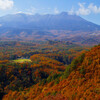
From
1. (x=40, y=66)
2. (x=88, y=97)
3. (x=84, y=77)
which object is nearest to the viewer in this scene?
(x=88, y=97)

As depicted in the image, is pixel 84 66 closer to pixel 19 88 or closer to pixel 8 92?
pixel 19 88

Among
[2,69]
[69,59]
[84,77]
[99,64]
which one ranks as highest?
[99,64]

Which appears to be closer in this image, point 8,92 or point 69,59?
point 8,92

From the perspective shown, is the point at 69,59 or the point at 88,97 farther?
the point at 69,59

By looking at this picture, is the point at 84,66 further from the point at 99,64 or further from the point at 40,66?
the point at 40,66

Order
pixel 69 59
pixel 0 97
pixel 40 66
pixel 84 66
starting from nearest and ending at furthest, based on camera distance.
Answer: pixel 84 66, pixel 0 97, pixel 40 66, pixel 69 59

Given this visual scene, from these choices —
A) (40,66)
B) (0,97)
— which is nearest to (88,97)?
(0,97)

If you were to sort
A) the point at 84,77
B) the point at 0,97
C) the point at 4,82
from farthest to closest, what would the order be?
the point at 4,82 → the point at 0,97 → the point at 84,77

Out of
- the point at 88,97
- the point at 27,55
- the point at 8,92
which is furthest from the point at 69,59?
the point at 88,97

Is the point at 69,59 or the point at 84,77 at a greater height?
the point at 84,77
